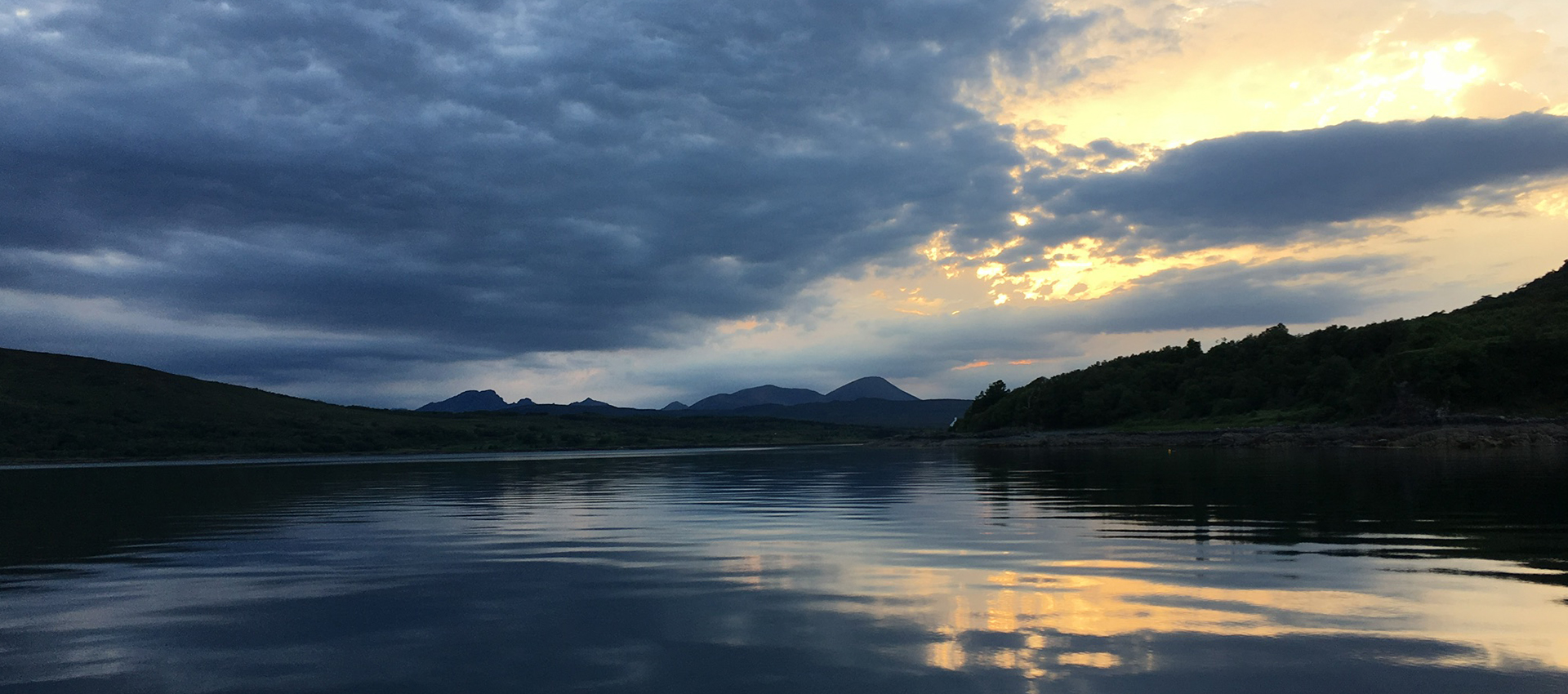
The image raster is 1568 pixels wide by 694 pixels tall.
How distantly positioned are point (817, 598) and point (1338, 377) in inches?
4700

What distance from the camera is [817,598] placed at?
11766mm

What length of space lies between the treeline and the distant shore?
22.9ft

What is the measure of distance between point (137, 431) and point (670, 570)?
175 m

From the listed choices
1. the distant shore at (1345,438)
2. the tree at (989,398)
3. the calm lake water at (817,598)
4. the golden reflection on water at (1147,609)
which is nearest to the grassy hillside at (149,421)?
the tree at (989,398)

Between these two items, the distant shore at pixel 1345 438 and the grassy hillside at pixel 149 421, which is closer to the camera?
the distant shore at pixel 1345 438

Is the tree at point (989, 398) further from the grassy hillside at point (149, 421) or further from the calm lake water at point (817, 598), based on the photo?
the calm lake water at point (817, 598)

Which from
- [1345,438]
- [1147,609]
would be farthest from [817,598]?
[1345,438]

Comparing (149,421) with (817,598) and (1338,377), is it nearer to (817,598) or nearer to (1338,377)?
(817,598)

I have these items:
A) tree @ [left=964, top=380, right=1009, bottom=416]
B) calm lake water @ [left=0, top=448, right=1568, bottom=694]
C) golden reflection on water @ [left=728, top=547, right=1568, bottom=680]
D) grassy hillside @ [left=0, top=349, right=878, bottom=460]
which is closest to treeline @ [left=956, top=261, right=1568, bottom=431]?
tree @ [left=964, top=380, right=1009, bottom=416]

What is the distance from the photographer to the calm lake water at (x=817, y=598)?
26.6 ft

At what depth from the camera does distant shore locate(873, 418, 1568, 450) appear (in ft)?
214

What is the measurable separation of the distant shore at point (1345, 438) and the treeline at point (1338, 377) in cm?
699

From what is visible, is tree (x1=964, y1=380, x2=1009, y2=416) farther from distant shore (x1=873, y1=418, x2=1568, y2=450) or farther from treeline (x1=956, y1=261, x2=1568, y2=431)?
distant shore (x1=873, y1=418, x2=1568, y2=450)

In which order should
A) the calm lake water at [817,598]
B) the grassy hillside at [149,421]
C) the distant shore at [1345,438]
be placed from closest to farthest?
the calm lake water at [817,598] → the distant shore at [1345,438] → the grassy hillside at [149,421]
